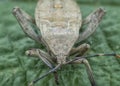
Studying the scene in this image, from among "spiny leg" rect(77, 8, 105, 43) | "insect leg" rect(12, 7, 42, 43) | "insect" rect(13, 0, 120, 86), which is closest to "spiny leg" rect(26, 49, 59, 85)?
"insect" rect(13, 0, 120, 86)

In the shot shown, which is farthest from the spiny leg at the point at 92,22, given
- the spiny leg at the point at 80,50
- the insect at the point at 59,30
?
the spiny leg at the point at 80,50

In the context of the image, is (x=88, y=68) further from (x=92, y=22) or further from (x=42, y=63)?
(x=92, y=22)

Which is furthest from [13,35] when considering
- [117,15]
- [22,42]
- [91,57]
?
[117,15]

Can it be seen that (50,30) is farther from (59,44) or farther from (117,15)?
(117,15)

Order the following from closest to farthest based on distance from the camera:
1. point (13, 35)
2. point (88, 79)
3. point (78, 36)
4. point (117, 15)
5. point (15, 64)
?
point (88, 79), point (15, 64), point (78, 36), point (13, 35), point (117, 15)

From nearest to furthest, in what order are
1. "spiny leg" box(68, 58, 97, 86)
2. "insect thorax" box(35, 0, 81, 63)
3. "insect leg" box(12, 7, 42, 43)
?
"spiny leg" box(68, 58, 97, 86)
"insect thorax" box(35, 0, 81, 63)
"insect leg" box(12, 7, 42, 43)

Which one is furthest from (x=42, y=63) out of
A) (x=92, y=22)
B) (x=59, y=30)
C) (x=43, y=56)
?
(x=92, y=22)

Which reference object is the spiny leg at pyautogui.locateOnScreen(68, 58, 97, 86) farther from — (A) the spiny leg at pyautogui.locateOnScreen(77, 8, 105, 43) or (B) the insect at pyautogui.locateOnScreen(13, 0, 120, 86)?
(A) the spiny leg at pyautogui.locateOnScreen(77, 8, 105, 43)

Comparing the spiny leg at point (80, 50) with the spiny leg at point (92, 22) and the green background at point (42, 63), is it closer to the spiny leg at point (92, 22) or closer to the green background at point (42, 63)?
the green background at point (42, 63)
